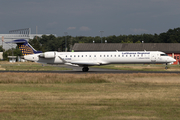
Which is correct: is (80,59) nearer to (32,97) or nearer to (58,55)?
(58,55)

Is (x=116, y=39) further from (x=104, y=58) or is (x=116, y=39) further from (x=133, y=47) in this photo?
(x=104, y=58)

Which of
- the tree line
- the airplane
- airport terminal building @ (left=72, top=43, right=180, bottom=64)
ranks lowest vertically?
the airplane

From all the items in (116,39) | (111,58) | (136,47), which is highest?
(116,39)

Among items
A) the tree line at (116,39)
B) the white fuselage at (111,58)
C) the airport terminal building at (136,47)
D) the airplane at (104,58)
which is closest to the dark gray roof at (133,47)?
the airport terminal building at (136,47)

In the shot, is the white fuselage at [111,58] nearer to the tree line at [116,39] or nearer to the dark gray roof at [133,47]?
the dark gray roof at [133,47]

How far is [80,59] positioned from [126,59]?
6657mm

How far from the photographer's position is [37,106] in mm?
11367

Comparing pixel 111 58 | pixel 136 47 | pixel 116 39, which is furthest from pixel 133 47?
pixel 116 39

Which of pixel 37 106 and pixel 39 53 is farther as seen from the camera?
pixel 39 53

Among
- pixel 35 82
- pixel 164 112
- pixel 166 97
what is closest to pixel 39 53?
pixel 35 82

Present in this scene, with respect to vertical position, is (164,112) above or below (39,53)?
below

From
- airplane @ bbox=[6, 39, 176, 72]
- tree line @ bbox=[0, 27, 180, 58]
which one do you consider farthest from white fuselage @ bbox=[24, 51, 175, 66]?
A: tree line @ bbox=[0, 27, 180, 58]

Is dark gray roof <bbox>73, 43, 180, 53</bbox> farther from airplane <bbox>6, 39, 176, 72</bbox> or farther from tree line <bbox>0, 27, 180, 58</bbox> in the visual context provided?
tree line <bbox>0, 27, 180, 58</bbox>

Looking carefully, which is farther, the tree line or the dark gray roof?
the tree line
